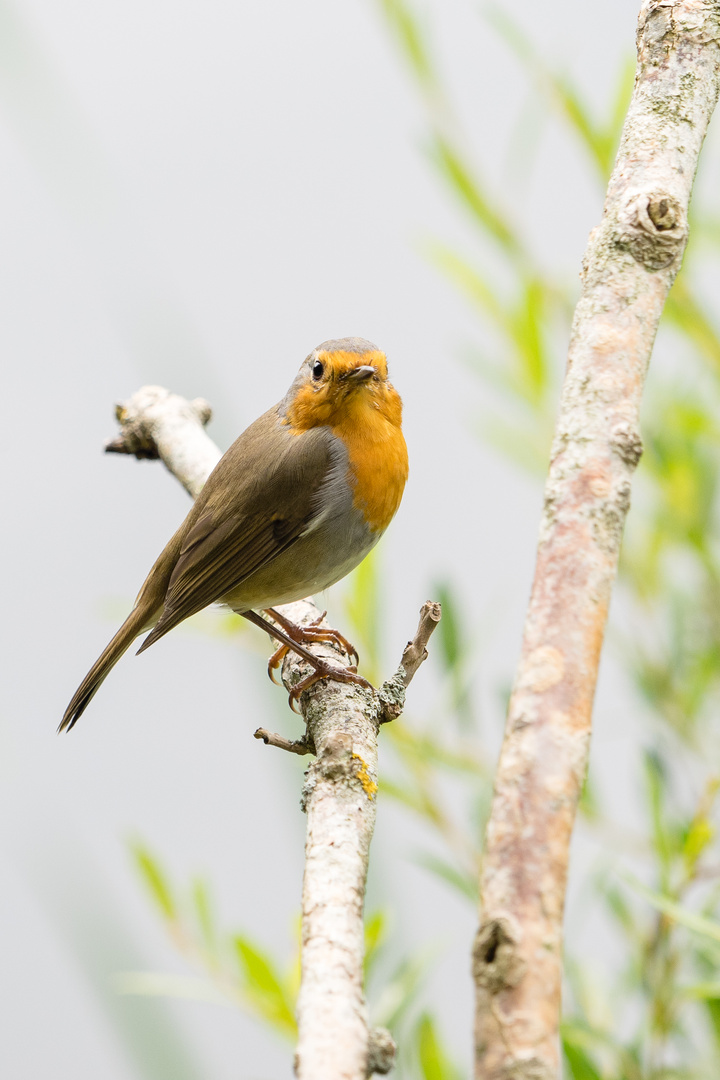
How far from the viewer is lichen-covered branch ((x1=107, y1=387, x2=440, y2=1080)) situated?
84 cm

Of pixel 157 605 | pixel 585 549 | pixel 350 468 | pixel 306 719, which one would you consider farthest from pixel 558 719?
pixel 157 605

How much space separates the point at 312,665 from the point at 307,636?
0.24 m

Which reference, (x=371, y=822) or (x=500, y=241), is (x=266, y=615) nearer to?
(x=500, y=241)

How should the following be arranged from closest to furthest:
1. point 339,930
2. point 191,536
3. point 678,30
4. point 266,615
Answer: point 339,930, point 678,30, point 191,536, point 266,615

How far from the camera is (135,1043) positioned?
5.77 ft

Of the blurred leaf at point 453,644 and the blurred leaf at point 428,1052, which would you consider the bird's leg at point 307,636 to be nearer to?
the blurred leaf at point 453,644

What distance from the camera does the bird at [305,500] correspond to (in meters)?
2.28

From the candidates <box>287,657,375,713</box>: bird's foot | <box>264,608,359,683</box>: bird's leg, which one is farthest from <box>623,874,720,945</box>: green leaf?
<box>264,608,359,683</box>: bird's leg

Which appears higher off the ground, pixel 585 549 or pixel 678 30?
pixel 678 30

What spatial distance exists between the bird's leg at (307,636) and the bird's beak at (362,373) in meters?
0.56

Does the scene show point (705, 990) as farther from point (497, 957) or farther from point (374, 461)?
point (374, 461)

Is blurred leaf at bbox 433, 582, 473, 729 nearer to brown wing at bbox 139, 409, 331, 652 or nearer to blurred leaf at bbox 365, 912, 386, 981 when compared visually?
brown wing at bbox 139, 409, 331, 652

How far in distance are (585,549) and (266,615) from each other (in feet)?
6.00

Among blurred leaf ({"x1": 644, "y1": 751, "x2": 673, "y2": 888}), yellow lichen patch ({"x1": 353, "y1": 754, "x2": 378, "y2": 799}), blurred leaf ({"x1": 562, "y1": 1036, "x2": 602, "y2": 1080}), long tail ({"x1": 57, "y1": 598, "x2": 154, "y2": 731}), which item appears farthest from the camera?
long tail ({"x1": 57, "y1": 598, "x2": 154, "y2": 731})
